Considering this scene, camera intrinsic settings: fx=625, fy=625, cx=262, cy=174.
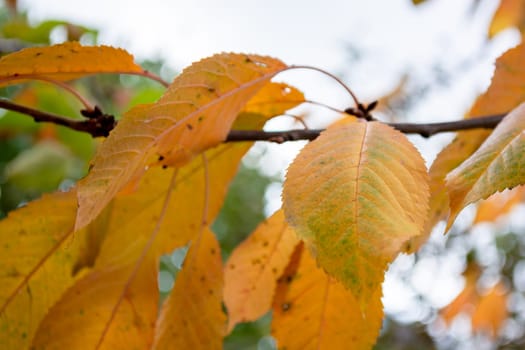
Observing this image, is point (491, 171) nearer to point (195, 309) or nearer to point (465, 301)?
point (195, 309)

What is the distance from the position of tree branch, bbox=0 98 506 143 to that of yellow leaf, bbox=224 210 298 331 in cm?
12

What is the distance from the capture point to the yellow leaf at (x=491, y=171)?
266 millimetres

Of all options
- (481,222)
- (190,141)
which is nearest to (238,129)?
(190,141)

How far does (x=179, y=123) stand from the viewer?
1.20 feet

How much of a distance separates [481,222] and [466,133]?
0.75m

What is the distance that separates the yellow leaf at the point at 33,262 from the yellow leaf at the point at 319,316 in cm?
16

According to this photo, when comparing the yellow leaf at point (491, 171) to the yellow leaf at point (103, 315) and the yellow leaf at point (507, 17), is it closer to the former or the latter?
the yellow leaf at point (103, 315)

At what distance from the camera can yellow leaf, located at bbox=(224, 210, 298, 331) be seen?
514 mm

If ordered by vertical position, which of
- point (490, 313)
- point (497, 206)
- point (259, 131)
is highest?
point (259, 131)

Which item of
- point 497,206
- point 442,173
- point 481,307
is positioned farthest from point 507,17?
point 481,307

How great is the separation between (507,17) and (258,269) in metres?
0.62

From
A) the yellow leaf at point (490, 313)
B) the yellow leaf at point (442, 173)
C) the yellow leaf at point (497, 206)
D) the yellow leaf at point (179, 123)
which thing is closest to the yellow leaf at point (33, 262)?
the yellow leaf at point (179, 123)

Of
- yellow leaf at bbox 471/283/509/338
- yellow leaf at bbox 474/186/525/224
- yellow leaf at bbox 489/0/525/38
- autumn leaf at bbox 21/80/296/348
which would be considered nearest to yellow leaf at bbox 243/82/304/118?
autumn leaf at bbox 21/80/296/348

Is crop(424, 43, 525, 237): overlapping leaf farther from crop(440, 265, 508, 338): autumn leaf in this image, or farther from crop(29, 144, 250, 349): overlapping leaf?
crop(440, 265, 508, 338): autumn leaf
